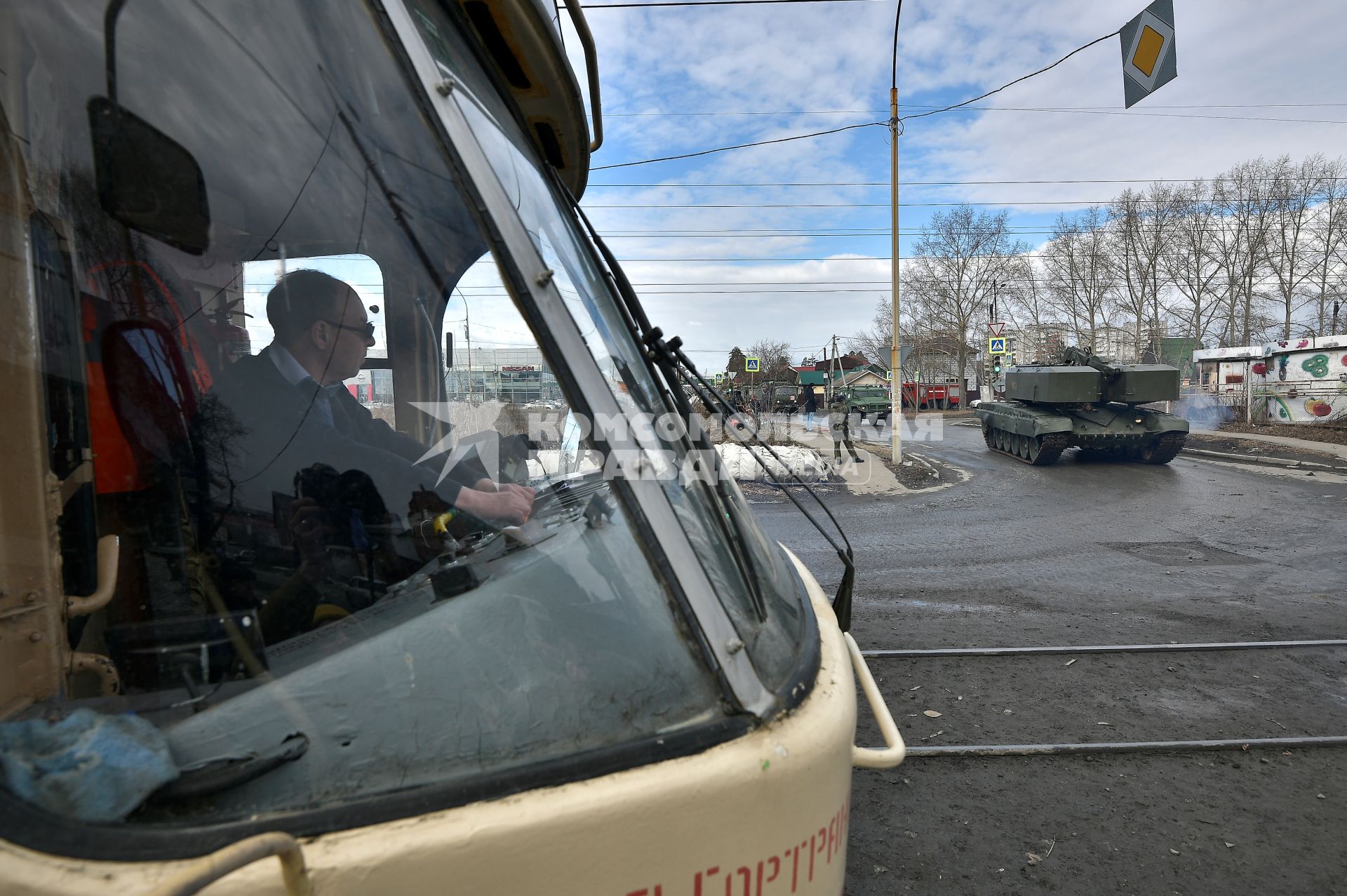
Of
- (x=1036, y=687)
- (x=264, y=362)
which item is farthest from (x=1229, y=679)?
(x=264, y=362)

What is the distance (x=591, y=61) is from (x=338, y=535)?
1.15 meters

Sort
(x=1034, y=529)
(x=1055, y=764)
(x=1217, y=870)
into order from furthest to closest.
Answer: (x=1034, y=529), (x=1055, y=764), (x=1217, y=870)

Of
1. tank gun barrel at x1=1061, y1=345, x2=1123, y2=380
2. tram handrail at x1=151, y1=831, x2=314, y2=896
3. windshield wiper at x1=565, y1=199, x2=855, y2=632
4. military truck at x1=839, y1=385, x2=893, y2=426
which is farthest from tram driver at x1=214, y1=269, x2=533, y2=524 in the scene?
military truck at x1=839, y1=385, x2=893, y2=426

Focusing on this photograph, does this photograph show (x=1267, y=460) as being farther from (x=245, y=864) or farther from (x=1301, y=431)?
(x=245, y=864)

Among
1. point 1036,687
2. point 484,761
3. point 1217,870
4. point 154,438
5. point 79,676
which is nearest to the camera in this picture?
point 484,761

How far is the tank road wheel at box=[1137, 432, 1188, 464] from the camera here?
1438cm

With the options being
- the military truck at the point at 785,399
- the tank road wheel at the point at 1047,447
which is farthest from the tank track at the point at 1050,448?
the military truck at the point at 785,399

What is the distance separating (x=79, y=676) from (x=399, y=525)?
493mm

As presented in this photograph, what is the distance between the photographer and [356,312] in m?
1.51

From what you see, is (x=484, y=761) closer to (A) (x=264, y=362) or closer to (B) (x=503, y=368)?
(B) (x=503, y=368)

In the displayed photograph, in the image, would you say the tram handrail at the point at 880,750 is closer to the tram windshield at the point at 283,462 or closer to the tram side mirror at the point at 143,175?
the tram windshield at the point at 283,462

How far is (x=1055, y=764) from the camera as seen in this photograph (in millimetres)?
2998

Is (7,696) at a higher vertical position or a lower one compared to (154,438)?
lower

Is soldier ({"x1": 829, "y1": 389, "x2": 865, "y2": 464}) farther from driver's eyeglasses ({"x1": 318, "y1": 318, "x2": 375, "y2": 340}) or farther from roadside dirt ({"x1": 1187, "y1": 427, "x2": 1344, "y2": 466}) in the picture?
driver's eyeglasses ({"x1": 318, "y1": 318, "x2": 375, "y2": 340})
